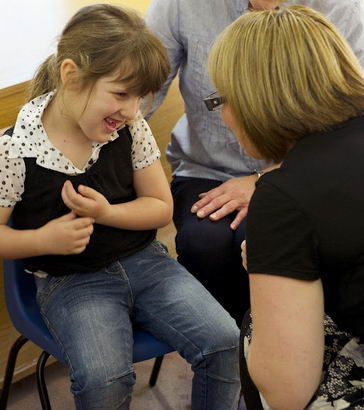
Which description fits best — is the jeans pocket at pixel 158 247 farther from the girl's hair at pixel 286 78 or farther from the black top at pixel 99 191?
the girl's hair at pixel 286 78

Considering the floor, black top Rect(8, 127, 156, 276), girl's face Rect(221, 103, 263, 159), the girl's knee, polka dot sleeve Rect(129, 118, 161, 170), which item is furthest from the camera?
the floor

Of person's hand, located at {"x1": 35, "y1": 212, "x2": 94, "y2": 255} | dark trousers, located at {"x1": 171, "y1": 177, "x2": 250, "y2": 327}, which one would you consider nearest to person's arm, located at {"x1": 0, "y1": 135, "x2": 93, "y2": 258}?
person's hand, located at {"x1": 35, "y1": 212, "x2": 94, "y2": 255}

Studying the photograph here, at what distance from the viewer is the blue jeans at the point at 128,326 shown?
1.30 meters

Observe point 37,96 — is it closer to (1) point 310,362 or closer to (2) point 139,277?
(2) point 139,277

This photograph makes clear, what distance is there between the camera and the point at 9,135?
1372 millimetres

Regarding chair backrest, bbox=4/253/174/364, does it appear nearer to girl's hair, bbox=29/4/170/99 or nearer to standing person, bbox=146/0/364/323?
standing person, bbox=146/0/364/323

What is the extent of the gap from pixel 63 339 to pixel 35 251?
0.18 metres

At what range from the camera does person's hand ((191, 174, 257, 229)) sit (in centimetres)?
163

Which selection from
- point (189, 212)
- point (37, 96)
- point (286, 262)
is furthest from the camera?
point (189, 212)

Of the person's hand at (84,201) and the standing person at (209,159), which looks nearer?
the person's hand at (84,201)

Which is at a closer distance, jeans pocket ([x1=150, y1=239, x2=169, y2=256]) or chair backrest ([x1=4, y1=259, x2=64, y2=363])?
chair backrest ([x1=4, y1=259, x2=64, y2=363])

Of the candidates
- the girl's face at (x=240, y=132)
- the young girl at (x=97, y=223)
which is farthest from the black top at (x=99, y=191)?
the girl's face at (x=240, y=132)

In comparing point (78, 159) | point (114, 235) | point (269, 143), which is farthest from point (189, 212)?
point (269, 143)

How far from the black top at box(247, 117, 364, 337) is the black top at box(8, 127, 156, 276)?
489mm
